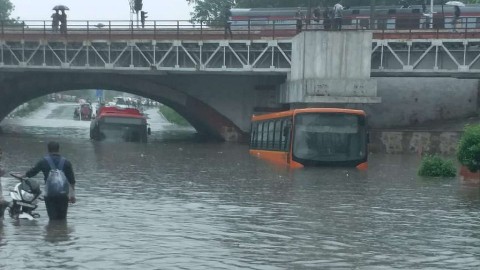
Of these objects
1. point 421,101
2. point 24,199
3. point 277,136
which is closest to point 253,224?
point 24,199

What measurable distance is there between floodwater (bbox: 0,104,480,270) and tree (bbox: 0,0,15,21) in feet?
390

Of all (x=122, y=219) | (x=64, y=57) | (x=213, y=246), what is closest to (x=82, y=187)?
(x=122, y=219)

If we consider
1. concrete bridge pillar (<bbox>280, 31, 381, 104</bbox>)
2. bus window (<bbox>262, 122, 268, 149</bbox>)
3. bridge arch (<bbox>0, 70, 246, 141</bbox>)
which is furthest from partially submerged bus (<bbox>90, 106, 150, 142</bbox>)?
bus window (<bbox>262, 122, 268, 149</bbox>)

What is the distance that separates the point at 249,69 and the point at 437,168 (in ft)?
Answer: 74.8

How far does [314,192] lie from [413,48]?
26.9 m

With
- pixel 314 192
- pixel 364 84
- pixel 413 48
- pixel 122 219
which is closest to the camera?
pixel 122 219

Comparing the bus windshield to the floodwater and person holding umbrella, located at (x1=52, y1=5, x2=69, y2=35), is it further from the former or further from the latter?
person holding umbrella, located at (x1=52, y1=5, x2=69, y2=35)

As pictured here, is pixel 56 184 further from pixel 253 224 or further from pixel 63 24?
pixel 63 24

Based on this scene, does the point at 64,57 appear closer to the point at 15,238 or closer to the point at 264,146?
the point at 264,146

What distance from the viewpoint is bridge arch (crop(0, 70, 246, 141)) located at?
5956 centimetres

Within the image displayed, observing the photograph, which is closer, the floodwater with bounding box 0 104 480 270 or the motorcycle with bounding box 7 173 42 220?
the floodwater with bounding box 0 104 480 270

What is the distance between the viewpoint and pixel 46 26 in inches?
2224

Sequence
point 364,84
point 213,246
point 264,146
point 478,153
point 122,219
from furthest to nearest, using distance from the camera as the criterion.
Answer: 1. point 364,84
2. point 264,146
3. point 478,153
4. point 122,219
5. point 213,246

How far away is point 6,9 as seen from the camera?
149 m
